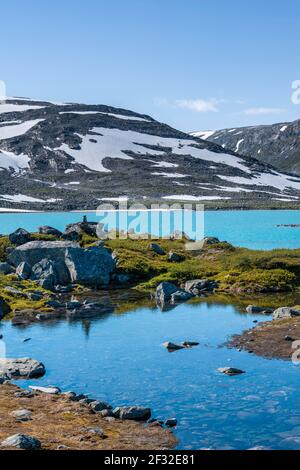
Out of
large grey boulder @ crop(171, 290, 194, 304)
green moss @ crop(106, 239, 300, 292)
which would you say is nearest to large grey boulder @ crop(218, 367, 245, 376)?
large grey boulder @ crop(171, 290, 194, 304)

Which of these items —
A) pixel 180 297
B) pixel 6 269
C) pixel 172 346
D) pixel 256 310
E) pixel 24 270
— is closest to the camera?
pixel 172 346

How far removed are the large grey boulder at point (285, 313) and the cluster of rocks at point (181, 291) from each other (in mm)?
9608

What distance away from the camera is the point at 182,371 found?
28.0m

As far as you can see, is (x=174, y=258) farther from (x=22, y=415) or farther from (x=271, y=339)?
(x=22, y=415)

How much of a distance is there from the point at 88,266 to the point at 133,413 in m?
33.9

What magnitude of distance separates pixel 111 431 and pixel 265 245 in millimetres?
65382

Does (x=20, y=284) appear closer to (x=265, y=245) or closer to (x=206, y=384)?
(x=206, y=384)

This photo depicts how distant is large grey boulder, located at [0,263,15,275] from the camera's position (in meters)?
55.8

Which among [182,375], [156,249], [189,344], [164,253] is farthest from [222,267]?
[182,375]

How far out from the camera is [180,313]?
43.1m

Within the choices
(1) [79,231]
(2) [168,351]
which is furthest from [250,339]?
(1) [79,231]

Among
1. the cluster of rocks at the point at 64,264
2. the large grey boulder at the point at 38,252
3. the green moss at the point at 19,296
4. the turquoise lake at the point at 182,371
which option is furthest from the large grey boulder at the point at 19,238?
the turquoise lake at the point at 182,371

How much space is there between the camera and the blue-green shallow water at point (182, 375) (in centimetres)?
2120

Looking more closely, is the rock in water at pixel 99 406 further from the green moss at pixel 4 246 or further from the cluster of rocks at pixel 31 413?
the green moss at pixel 4 246
